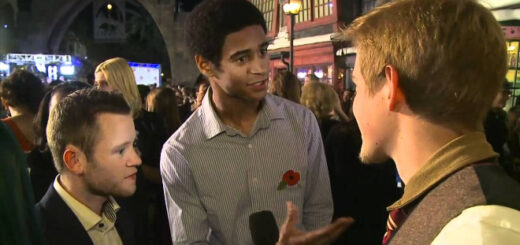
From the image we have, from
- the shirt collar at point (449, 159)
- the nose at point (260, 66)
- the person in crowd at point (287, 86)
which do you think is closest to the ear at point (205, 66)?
the nose at point (260, 66)

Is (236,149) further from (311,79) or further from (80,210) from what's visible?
(311,79)

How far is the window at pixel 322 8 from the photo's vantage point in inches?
633

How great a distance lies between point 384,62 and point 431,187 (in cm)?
34

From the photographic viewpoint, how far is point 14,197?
100 centimetres

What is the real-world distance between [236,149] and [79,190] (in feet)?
2.28

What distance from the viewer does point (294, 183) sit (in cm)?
210

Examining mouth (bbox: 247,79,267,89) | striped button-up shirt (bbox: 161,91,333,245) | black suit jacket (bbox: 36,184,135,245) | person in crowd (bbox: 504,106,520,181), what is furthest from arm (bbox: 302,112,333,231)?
person in crowd (bbox: 504,106,520,181)

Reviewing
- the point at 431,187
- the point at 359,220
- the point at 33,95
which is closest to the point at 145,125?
the point at 33,95

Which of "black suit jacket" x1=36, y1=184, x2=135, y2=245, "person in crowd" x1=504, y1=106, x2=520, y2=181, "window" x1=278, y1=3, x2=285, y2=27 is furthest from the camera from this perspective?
"window" x1=278, y1=3, x2=285, y2=27

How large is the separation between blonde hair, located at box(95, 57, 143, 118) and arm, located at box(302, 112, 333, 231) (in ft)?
7.04

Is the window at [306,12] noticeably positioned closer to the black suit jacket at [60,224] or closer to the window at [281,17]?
the window at [281,17]

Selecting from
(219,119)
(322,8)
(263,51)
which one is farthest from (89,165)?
(322,8)

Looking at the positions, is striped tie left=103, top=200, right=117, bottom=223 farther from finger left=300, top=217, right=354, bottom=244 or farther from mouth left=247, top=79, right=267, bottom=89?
finger left=300, top=217, right=354, bottom=244

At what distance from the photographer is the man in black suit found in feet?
6.29
